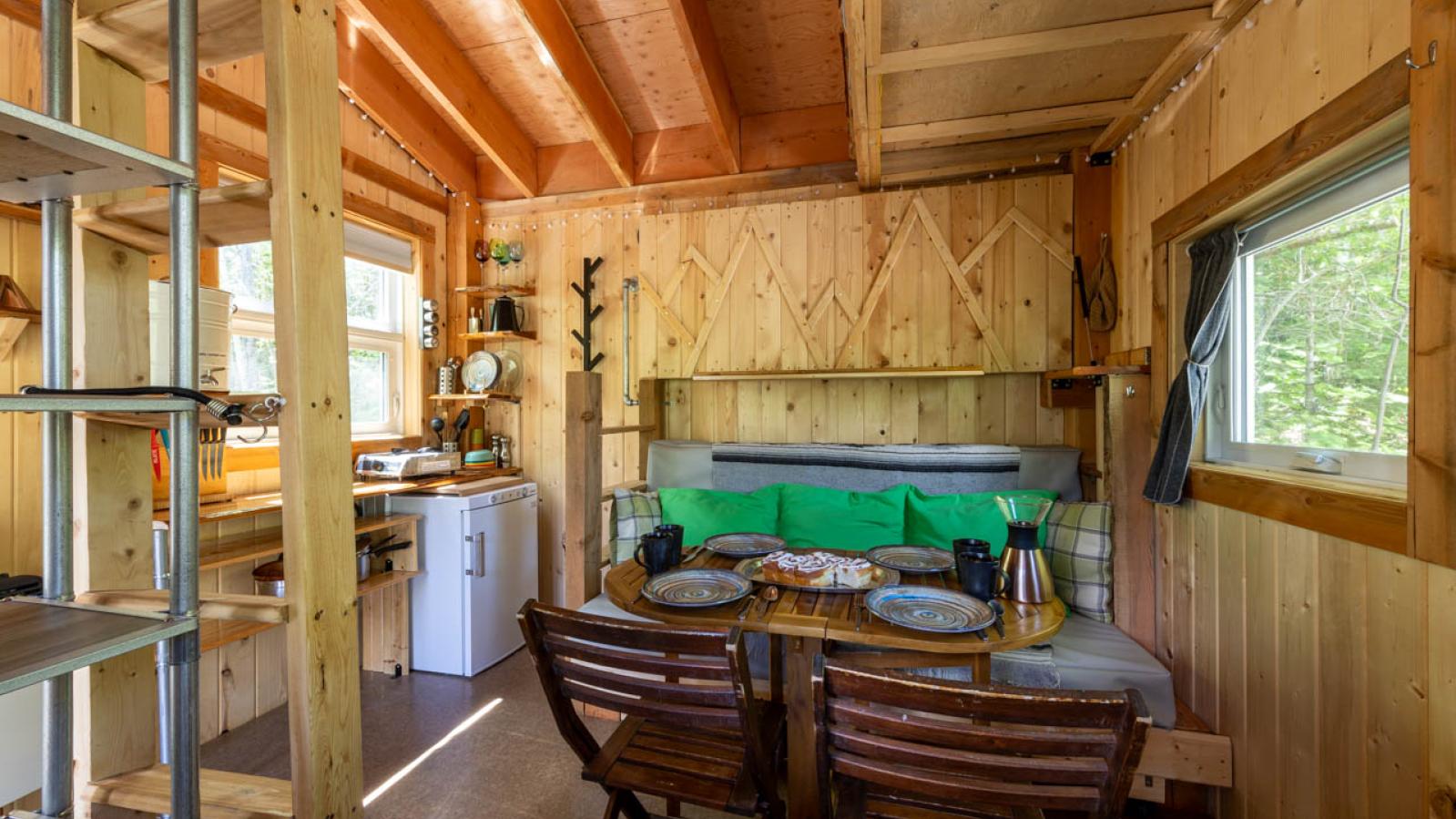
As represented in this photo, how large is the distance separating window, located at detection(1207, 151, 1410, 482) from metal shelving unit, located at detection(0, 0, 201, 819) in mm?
2168

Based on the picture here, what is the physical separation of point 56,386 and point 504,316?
254 cm

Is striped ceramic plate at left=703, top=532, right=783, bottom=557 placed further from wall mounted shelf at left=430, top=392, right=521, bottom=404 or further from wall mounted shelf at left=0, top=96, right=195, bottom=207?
wall mounted shelf at left=430, top=392, right=521, bottom=404

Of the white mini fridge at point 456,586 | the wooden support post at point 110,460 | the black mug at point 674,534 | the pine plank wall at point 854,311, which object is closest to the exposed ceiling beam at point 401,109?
the pine plank wall at point 854,311

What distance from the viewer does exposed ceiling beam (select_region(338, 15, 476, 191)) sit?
9.16 feet

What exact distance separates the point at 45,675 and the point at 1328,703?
2.28 metres

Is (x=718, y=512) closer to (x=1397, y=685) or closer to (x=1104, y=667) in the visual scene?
(x=1104, y=667)

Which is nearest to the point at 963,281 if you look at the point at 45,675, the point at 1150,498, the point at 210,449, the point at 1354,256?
the point at 1150,498

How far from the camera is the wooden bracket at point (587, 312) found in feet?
11.3

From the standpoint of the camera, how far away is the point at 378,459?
296 cm

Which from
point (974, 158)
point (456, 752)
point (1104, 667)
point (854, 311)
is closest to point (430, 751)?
point (456, 752)

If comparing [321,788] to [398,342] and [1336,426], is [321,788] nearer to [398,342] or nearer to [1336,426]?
[1336,426]

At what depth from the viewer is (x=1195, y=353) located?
1.76 m

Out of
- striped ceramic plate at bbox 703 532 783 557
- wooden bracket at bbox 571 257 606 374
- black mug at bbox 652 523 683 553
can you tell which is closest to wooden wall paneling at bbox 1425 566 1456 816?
striped ceramic plate at bbox 703 532 783 557

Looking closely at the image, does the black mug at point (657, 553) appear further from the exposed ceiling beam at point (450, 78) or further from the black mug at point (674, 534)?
the exposed ceiling beam at point (450, 78)
